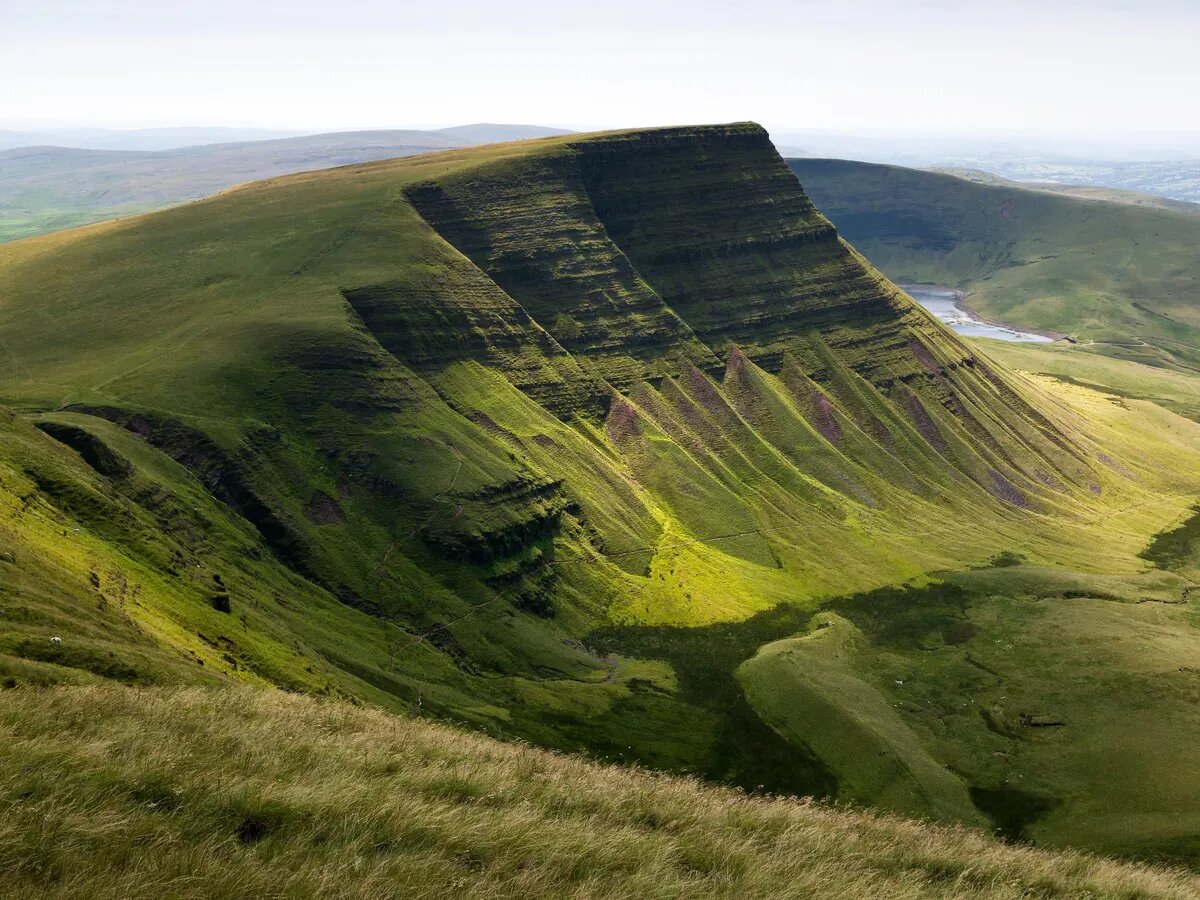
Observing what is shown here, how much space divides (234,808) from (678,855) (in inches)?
433

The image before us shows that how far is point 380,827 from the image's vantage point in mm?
21172

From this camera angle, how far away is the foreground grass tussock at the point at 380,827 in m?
18.1

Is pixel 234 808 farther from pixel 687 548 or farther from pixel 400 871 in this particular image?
pixel 687 548

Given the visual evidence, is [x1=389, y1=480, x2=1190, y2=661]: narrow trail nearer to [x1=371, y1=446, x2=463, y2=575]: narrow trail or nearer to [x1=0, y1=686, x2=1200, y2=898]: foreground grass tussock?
[x1=371, y1=446, x2=463, y2=575]: narrow trail

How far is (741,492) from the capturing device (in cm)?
19575

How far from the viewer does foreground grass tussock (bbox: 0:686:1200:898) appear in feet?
59.3

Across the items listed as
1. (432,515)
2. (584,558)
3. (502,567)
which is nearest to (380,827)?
(502,567)

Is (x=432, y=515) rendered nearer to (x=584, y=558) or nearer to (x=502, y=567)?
(x=502, y=567)

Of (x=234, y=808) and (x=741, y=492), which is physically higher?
(x=234, y=808)

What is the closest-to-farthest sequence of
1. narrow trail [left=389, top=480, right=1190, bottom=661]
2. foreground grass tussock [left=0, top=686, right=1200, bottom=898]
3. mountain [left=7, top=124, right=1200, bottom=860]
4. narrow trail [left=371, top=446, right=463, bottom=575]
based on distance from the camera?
foreground grass tussock [left=0, top=686, right=1200, bottom=898]
mountain [left=7, top=124, right=1200, bottom=860]
narrow trail [left=389, top=480, right=1190, bottom=661]
narrow trail [left=371, top=446, right=463, bottom=575]

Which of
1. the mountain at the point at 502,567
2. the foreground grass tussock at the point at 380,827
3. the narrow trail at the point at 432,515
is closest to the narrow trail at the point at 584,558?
the narrow trail at the point at 432,515

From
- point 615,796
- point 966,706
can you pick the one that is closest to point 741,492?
point 966,706

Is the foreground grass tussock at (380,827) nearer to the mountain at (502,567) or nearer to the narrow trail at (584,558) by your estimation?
the mountain at (502,567)

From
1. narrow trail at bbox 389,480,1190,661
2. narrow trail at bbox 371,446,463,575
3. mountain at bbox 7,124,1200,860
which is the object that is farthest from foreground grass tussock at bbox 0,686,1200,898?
narrow trail at bbox 371,446,463,575
